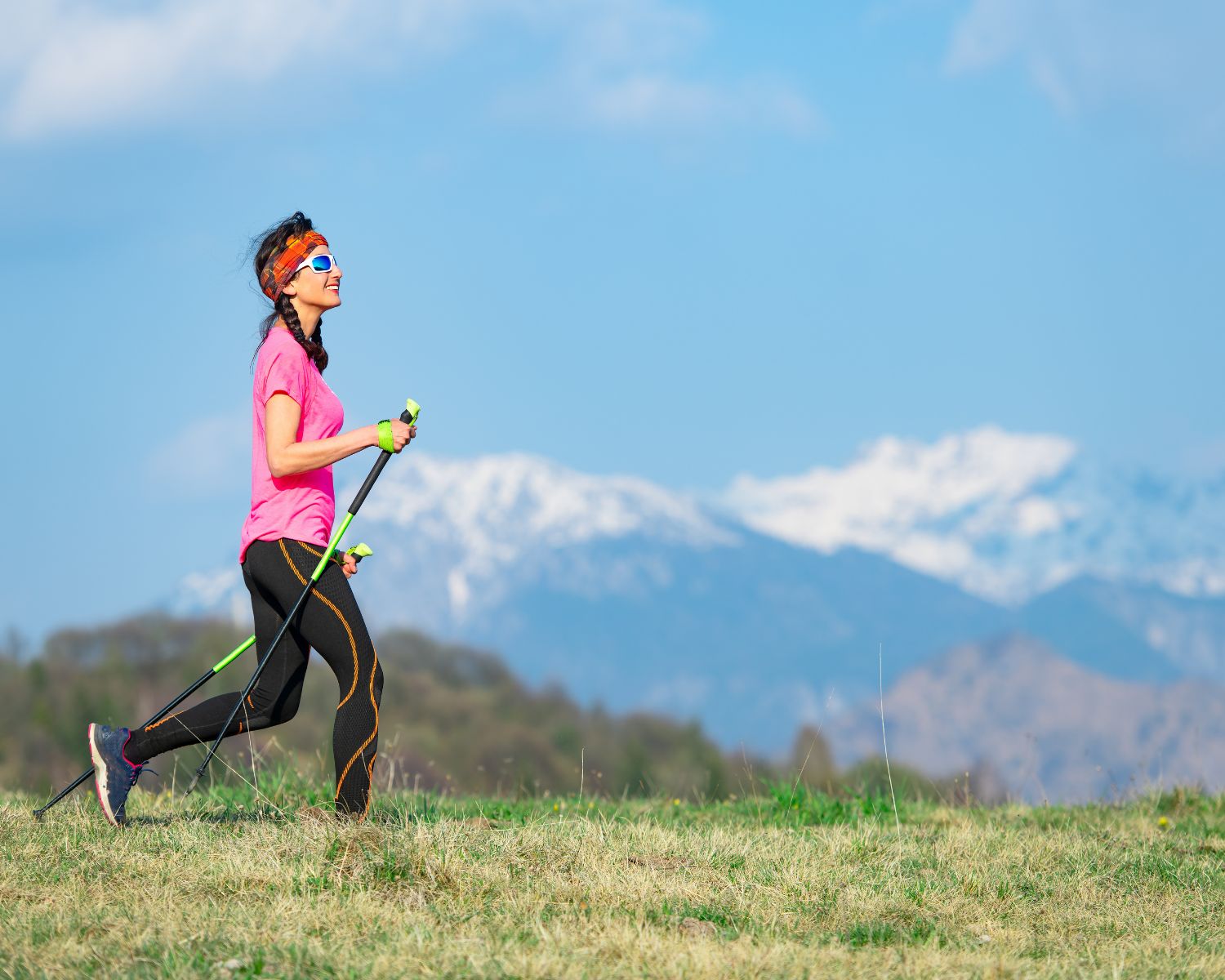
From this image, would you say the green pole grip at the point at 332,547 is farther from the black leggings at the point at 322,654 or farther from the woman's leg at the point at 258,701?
the woman's leg at the point at 258,701

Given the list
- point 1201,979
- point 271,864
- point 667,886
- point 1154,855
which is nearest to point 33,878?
point 271,864

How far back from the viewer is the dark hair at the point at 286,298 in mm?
5836

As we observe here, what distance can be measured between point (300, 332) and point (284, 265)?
1.03ft

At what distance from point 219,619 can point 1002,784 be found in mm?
103484

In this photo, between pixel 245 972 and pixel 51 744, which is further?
pixel 51 744

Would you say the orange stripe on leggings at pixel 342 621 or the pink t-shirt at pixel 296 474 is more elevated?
the pink t-shirt at pixel 296 474

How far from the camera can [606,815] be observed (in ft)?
25.5

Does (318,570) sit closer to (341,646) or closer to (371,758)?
(341,646)

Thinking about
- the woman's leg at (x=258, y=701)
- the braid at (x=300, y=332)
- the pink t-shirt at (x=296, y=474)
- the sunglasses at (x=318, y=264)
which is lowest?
the woman's leg at (x=258, y=701)

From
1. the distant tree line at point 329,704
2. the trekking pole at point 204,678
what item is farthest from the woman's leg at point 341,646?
the distant tree line at point 329,704

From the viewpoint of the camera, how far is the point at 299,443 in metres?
5.59

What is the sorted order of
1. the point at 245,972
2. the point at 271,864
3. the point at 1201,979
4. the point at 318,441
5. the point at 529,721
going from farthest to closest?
the point at 529,721 < the point at 318,441 < the point at 271,864 < the point at 1201,979 < the point at 245,972

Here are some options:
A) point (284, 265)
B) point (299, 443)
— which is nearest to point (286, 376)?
point (299, 443)

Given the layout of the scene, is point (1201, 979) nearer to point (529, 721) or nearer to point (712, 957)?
point (712, 957)
